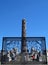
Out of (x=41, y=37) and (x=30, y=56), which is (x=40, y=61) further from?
(x=41, y=37)

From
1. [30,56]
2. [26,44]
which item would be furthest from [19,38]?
[30,56]

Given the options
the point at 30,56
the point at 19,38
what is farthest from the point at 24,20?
the point at 30,56

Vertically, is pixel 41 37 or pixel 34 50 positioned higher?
pixel 41 37

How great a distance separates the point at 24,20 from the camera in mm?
23641

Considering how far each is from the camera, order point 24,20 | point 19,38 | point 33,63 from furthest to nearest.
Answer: point 24,20, point 19,38, point 33,63

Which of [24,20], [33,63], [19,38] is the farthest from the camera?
[24,20]

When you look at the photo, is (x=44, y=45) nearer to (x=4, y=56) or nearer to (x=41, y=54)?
(x=41, y=54)

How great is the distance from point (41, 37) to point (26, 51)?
2.12m

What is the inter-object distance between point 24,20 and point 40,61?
5.91 m

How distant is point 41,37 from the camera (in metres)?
20.7

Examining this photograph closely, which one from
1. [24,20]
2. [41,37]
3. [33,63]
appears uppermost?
[24,20]

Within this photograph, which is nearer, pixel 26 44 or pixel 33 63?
pixel 33 63

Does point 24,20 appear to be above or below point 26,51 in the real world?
above

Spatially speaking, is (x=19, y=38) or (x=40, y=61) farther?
(x=19, y=38)
